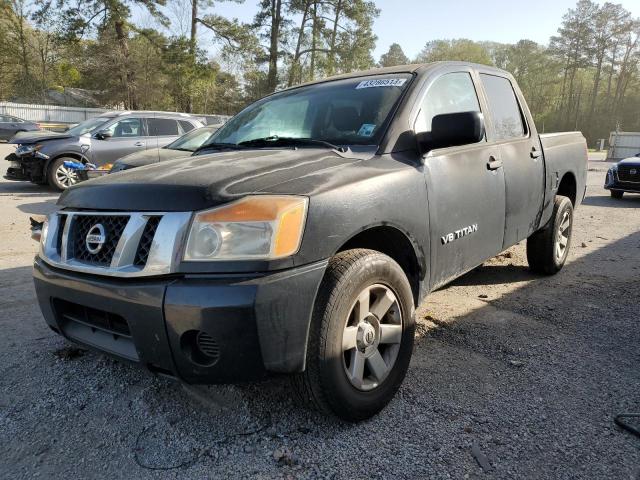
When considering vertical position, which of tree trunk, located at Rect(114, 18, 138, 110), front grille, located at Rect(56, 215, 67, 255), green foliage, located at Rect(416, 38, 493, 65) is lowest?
front grille, located at Rect(56, 215, 67, 255)

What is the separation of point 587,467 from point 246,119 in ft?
9.74

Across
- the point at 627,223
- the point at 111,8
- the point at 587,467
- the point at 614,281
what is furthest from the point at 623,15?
the point at 587,467

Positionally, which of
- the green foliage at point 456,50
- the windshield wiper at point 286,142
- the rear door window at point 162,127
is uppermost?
the green foliage at point 456,50

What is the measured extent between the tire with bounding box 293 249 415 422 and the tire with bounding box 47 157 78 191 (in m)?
9.84

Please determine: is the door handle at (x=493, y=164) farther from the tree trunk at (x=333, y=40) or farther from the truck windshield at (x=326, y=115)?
the tree trunk at (x=333, y=40)

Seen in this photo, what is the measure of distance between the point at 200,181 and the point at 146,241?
0.33 metres

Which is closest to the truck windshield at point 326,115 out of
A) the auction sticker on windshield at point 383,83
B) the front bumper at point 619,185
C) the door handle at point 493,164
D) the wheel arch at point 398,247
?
the auction sticker on windshield at point 383,83

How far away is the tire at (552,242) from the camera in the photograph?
14.9 ft

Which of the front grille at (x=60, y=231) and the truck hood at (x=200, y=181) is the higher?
the truck hood at (x=200, y=181)

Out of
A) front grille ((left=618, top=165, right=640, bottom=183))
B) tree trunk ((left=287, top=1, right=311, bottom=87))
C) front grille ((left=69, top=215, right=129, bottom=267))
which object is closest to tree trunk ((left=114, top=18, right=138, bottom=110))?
tree trunk ((left=287, top=1, right=311, bottom=87))

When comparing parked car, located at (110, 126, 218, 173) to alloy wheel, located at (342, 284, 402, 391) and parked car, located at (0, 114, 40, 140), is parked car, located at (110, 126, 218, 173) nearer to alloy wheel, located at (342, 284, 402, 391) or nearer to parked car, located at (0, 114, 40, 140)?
alloy wheel, located at (342, 284, 402, 391)

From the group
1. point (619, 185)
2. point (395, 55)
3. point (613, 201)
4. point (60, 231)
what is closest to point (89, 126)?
point (60, 231)

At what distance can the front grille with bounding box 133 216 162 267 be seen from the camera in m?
1.96

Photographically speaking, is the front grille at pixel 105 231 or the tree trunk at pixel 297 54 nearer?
the front grille at pixel 105 231
